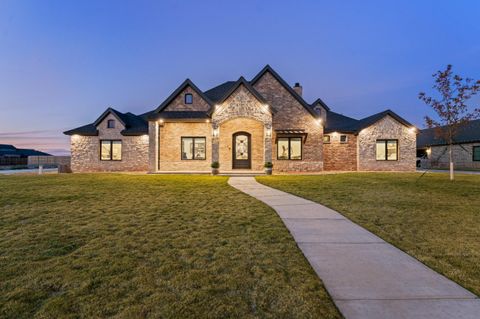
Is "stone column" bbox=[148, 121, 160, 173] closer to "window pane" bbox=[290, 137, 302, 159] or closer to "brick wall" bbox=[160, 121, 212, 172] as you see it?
"brick wall" bbox=[160, 121, 212, 172]

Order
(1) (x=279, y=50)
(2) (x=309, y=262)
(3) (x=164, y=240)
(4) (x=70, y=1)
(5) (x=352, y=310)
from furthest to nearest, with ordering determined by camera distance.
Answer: (1) (x=279, y=50), (4) (x=70, y=1), (3) (x=164, y=240), (2) (x=309, y=262), (5) (x=352, y=310)

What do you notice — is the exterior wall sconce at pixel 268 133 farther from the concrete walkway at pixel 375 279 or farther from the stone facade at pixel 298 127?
the concrete walkway at pixel 375 279

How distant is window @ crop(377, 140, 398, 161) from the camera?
19.7 metres

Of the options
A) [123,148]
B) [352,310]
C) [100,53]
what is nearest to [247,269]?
[352,310]

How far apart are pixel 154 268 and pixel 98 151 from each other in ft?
69.8

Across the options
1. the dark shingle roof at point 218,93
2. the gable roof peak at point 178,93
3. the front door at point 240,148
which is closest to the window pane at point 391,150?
the front door at point 240,148

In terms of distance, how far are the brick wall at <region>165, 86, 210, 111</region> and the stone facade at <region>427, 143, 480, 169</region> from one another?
915 inches

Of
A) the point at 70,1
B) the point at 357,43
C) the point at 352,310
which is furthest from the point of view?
the point at 357,43

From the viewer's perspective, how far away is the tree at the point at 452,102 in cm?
1359

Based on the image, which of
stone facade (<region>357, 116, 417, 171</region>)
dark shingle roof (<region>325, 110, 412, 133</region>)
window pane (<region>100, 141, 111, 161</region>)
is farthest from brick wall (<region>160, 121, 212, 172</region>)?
stone facade (<region>357, 116, 417, 171</region>)

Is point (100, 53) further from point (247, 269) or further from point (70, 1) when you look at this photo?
point (247, 269)

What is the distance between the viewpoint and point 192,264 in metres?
2.91

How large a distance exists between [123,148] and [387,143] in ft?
76.9

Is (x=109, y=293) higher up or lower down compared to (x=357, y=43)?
lower down
